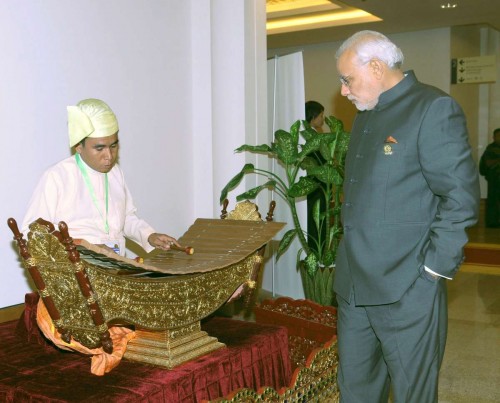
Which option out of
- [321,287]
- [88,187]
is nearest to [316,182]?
[321,287]

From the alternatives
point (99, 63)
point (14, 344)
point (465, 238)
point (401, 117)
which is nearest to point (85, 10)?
point (99, 63)

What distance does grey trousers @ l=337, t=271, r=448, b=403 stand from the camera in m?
2.45

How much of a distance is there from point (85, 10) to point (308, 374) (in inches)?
105

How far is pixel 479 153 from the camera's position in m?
12.7

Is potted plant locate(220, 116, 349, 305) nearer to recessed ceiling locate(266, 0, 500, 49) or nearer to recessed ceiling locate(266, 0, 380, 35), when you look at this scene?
recessed ceiling locate(266, 0, 500, 49)

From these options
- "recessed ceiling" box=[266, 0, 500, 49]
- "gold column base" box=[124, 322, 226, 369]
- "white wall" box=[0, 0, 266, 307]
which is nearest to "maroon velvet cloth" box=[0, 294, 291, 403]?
"gold column base" box=[124, 322, 226, 369]

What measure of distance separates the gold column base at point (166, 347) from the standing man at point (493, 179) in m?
9.40

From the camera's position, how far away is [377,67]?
8.20 feet

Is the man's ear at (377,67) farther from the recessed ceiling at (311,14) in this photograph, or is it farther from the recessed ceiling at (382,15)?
the recessed ceiling at (311,14)

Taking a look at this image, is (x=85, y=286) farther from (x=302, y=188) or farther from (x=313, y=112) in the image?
(x=313, y=112)

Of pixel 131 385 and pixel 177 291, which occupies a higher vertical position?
pixel 177 291

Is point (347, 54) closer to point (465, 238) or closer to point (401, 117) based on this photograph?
point (401, 117)

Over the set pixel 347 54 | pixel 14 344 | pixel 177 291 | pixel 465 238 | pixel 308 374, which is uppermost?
pixel 347 54

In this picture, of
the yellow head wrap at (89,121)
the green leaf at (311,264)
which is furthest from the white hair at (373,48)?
the green leaf at (311,264)
